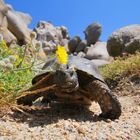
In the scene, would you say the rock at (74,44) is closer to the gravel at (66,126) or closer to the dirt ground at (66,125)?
the dirt ground at (66,125)

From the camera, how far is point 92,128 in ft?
10.6

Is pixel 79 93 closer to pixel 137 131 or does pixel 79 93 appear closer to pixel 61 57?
pixel 137 131

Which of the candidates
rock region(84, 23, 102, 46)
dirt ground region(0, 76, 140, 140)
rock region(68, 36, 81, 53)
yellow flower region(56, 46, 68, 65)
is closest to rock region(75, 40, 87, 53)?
rock region(84, 23, 102, 46)

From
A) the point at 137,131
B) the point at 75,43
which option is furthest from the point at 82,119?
the point at 75,43

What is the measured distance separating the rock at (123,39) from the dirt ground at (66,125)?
5.71 metres

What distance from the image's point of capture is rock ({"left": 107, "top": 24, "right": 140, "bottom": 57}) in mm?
9575

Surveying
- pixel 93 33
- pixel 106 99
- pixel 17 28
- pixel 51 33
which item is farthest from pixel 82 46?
pixel 106 99

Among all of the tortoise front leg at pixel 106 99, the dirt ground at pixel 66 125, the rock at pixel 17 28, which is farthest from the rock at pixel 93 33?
the tortoise front leg at pixel 106 99

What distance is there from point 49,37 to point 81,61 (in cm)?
3324

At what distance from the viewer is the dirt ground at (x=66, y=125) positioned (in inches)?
116

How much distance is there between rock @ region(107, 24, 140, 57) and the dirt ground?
5713 mm

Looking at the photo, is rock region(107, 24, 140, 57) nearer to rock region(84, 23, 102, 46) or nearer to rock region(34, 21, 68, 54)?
rock region(84, 23, 102, 46)

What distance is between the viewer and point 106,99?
139 inches

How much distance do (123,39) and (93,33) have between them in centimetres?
1936
